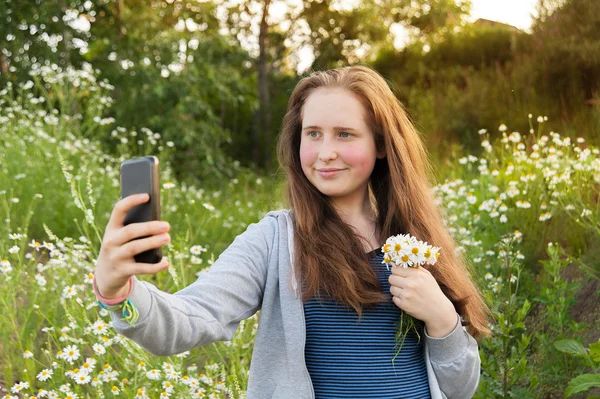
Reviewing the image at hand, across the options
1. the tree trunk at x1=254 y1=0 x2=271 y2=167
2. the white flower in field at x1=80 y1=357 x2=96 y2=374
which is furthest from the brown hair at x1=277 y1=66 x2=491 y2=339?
the tree trunk at x1=254 y1=0 x2=271 y2=167

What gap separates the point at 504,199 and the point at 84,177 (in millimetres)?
2969

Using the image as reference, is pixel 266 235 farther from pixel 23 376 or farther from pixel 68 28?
pixel 68 28

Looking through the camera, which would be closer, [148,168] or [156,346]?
[148,168]

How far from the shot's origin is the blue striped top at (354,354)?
5.87ft

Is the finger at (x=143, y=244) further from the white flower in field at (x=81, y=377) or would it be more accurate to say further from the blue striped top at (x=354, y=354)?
the white flower in field at (x=81, y=377)

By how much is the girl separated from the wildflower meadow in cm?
45

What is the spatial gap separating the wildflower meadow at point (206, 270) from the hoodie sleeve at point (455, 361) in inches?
20.0

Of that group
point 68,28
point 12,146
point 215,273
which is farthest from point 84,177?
point 68,28

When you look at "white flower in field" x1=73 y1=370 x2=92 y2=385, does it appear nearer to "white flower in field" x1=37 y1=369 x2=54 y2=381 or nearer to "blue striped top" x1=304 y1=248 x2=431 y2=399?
"white flower in field" x1=37 y1=369 x2=54 y2=381

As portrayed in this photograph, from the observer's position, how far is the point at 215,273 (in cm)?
166

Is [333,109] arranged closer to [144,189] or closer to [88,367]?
[144,189]

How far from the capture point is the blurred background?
7.74 m

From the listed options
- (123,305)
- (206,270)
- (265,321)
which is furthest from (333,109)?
(206,270)

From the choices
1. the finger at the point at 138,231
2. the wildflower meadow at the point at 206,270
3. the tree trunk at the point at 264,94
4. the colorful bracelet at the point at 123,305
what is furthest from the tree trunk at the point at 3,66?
the finger at the point at 138,231
